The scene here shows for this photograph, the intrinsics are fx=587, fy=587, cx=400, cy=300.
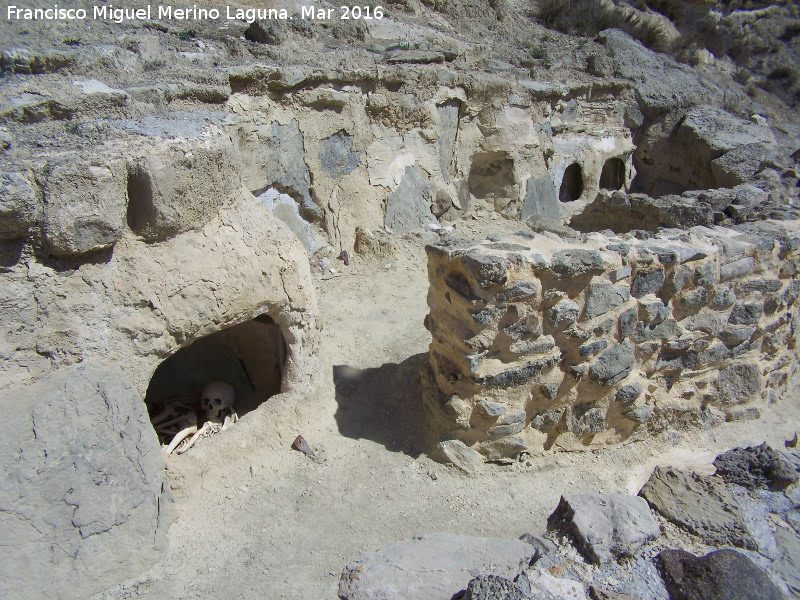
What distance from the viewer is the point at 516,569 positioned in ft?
7.93

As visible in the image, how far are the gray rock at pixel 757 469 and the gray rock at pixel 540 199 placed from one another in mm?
4303

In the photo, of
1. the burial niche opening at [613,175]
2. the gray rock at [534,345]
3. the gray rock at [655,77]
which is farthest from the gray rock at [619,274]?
the gray rock at [655,77]

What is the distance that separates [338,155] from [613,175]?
465 cm

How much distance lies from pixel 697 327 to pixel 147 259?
3.12m

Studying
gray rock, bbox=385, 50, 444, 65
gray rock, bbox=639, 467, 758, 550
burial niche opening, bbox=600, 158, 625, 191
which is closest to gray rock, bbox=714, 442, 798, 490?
gray rock, bbox=639, 467, 758, 550

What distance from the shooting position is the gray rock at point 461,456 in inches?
134

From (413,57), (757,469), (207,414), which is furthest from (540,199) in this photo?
(207,414)

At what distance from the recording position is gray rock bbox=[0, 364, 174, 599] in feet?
7.72

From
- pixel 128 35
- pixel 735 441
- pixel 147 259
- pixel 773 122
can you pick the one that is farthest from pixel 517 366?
pixel 773 122

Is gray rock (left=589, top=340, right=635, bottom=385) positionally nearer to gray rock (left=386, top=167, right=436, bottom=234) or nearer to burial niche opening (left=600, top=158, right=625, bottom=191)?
gray rock (left=386, top=167, right=436, bottom=234)

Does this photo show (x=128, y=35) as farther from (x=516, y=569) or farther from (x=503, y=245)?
(x=516, y=569)

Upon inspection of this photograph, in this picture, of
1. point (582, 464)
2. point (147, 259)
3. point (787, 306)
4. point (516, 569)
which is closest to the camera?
point (516, 569)

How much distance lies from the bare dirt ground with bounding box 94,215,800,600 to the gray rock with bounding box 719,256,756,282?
1.00 meters

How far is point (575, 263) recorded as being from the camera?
10.0ft
